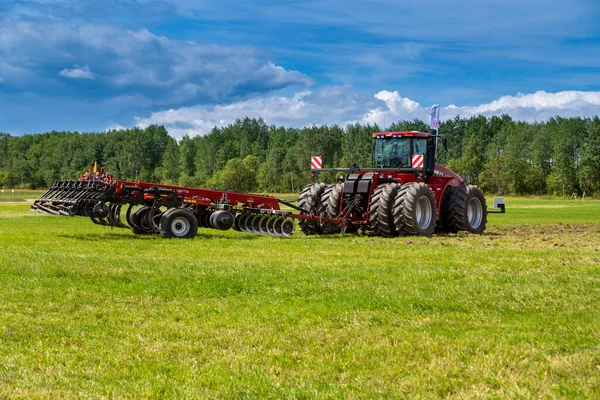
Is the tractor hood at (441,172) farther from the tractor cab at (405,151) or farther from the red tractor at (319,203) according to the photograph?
the tractor cab at (405,151)

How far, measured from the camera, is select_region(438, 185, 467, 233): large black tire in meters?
20.0

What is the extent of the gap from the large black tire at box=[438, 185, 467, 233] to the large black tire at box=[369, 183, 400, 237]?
2661mm

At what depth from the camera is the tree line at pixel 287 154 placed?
10819cm

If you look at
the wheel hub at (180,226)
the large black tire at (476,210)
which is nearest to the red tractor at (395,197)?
the large black tire at (476,210)

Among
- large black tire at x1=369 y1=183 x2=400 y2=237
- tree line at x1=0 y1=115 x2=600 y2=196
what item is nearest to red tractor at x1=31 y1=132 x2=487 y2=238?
large black tire at x1=369 y1=183 x2=400 y2=237

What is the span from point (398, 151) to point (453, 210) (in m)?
2.39

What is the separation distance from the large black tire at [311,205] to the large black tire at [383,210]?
1893 mm

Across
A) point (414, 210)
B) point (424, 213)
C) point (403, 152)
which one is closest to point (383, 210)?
point (414, 210)

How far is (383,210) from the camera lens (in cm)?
1775

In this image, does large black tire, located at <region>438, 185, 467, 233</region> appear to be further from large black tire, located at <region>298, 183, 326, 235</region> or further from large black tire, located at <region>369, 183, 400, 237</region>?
large black tire, located at <region>298, 183, 326, 235</region>

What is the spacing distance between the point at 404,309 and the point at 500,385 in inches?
107

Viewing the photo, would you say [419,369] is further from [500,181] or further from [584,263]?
[500,181]

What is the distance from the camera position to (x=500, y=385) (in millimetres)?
5152

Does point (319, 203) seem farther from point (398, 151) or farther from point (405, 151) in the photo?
point (405, 151)
